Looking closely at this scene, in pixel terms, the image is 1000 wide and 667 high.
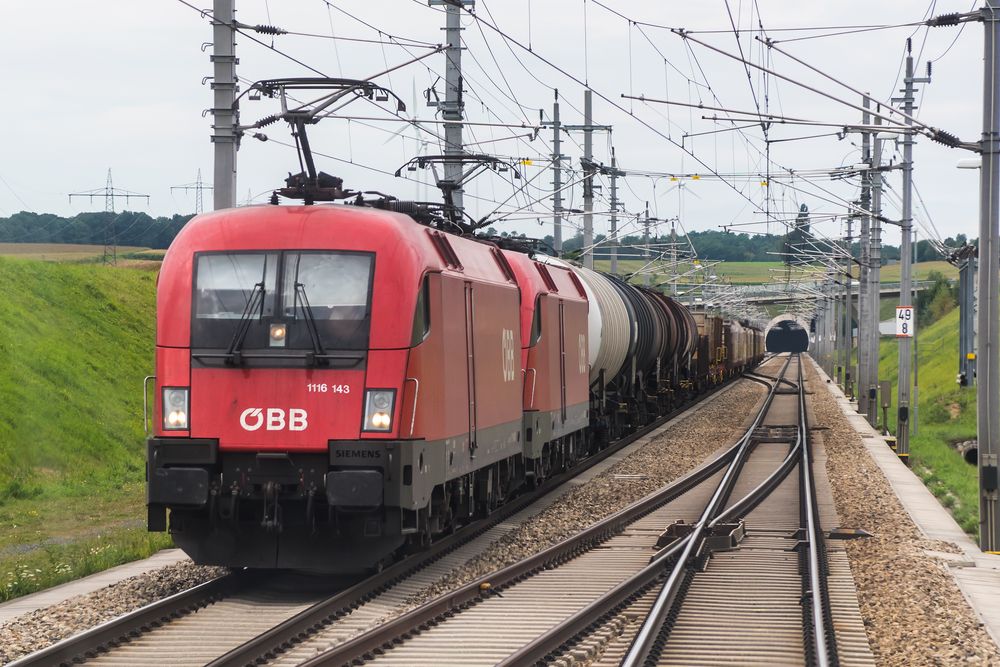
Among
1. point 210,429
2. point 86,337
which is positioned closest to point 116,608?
point 210,429

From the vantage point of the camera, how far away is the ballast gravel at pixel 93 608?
9.71 m

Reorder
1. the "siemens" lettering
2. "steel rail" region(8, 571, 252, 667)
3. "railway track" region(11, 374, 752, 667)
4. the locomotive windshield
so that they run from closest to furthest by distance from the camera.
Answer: "steel rail" region(8, 571, 252, 667)
"railway track" region(11, 374, 752, 667)
the "siemens" lettering
the locomotive windshield

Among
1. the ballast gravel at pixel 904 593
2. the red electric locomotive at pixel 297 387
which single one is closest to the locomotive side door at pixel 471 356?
the red electric locomotive at pixel 297 387

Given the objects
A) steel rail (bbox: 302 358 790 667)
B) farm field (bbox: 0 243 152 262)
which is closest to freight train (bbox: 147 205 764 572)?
steel rail (bbox: 302 358 790 667)

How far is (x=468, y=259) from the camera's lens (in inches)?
569

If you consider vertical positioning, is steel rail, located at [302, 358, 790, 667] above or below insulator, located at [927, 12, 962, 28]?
below

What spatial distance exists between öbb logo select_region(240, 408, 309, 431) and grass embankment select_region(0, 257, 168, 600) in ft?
8.72

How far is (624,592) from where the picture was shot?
11805 mm

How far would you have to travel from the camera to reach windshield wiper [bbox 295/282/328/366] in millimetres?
11516

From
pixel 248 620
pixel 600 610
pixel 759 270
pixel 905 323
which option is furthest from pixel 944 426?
pixel 759 270

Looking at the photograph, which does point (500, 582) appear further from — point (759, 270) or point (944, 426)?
point (759, 270)

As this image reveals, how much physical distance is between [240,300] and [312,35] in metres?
8.47

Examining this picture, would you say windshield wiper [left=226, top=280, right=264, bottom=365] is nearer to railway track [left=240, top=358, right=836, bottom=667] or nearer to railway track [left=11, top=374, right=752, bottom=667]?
railway track [left=11, top=374, right=752, bottom=667]

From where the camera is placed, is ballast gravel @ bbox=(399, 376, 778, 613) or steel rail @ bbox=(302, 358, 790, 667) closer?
steel rail @ bbox=(302, 358, 790, 667)
